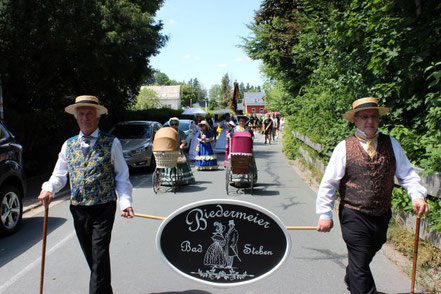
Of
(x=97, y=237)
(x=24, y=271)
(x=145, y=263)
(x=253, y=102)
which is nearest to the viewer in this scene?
(x=97, y=237)

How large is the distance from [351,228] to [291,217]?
3861 millimetres

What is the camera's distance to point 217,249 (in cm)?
338

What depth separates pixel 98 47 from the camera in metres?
12.8

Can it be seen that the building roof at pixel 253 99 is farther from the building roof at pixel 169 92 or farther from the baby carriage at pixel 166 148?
the baby carriage at pixel 166 148

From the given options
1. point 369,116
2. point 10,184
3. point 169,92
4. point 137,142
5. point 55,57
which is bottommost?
point 10,184

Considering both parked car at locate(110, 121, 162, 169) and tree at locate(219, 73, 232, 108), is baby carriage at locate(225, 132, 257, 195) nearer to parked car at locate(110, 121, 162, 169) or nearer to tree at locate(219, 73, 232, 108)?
parked car at locate(110, 121, 162, 169)

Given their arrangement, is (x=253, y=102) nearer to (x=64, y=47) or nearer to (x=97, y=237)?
(x=64, y=47)

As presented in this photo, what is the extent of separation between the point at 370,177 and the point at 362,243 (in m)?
0.55

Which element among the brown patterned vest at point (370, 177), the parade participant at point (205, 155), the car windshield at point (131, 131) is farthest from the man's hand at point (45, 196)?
the car windshield at point (131, 131)

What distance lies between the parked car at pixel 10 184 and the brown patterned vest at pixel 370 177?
5280 mm

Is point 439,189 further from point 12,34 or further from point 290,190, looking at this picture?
point 12,34

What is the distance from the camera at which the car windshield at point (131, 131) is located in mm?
13827

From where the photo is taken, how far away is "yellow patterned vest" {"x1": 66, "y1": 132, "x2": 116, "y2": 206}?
3.42 meters

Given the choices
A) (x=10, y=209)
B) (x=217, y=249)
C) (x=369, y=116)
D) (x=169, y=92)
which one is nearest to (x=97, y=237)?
(x=217, y=249)
